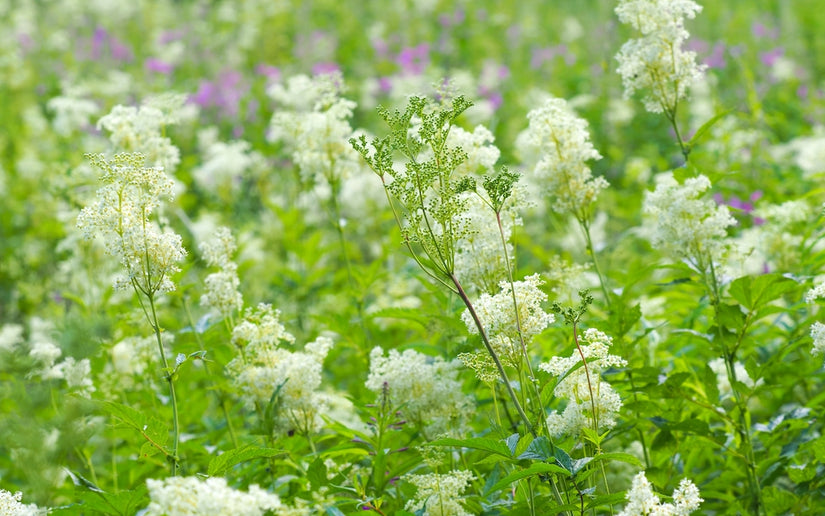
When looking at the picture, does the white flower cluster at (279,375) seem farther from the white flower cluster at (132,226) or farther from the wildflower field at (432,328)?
the white flower cluster at (132,226)

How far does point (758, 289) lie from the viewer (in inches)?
127

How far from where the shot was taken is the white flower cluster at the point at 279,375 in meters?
3.16

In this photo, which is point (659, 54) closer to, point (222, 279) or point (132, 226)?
point (222, 279)

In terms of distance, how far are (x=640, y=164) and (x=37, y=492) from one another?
5.68 metres

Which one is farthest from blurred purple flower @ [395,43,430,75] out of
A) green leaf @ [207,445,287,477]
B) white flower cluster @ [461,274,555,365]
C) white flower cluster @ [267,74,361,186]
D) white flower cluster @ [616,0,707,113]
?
green leaf @ [207,445,287,477]

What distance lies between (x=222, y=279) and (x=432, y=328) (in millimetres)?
904

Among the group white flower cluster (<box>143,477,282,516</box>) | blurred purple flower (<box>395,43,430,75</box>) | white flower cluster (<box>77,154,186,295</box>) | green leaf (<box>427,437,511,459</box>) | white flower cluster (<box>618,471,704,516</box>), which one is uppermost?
blurred purple flower (<box>395,43,430,75</box>)

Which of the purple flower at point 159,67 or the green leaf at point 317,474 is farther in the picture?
the purple flower at point 159,67

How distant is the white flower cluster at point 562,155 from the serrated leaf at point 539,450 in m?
1.24

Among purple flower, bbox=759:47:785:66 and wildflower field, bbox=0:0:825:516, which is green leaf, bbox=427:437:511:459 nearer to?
wildflower field, bbox=0:0:825:516

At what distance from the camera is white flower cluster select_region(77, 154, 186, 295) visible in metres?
2.68


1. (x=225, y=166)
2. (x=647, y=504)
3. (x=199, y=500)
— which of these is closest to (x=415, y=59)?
(x=225, y=166)

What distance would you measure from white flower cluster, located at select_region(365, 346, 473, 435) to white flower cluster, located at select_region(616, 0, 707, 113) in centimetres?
139

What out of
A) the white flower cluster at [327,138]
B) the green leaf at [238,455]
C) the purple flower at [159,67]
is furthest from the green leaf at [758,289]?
the purple flower at [159,67]
